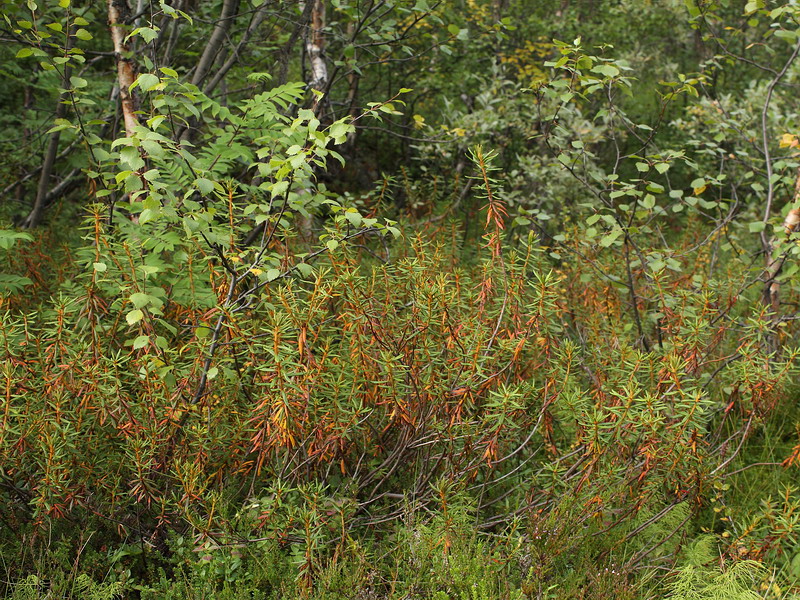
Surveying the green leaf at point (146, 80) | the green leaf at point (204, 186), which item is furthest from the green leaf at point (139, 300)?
the green leaf at point (146, 80)

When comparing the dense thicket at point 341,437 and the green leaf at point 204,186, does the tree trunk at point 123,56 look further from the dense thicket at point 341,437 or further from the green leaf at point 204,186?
the green leaf at point 204,186

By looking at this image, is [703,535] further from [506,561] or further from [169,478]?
[169,478]

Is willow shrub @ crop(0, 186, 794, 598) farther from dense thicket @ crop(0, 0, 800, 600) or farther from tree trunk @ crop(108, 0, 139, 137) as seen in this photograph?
tree trunk @ crop(108, 0, 139, 137)

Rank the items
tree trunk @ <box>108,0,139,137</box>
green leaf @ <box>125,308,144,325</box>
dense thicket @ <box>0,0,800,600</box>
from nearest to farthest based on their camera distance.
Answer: green leaf @ <box>125,308,144,325</box>
dense thicket @ <box>0,0,800,600</box>
tree trunk @ <box>108,0,139,137</box>

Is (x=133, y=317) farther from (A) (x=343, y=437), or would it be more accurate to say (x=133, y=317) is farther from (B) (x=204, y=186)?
(A) (x=343, y=437)

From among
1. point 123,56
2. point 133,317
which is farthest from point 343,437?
point 123,56

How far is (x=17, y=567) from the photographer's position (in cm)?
253

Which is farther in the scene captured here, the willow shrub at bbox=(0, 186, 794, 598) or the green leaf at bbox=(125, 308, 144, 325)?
the willow shrub at bbox=(0, 186, 794, 598)

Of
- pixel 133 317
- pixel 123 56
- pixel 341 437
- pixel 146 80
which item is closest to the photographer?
pixel 133 317

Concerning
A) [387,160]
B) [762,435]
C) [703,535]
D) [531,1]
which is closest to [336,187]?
[387,160]

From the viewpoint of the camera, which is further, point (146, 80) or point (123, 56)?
point (123, 56)

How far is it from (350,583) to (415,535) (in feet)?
0.96

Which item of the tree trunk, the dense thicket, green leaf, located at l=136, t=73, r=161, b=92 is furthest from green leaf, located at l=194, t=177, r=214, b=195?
the tree trunk

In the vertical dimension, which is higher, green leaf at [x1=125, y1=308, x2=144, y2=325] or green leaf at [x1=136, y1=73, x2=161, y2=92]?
green leaf at [x1=136, y1=73, x2=161, y2=92]
